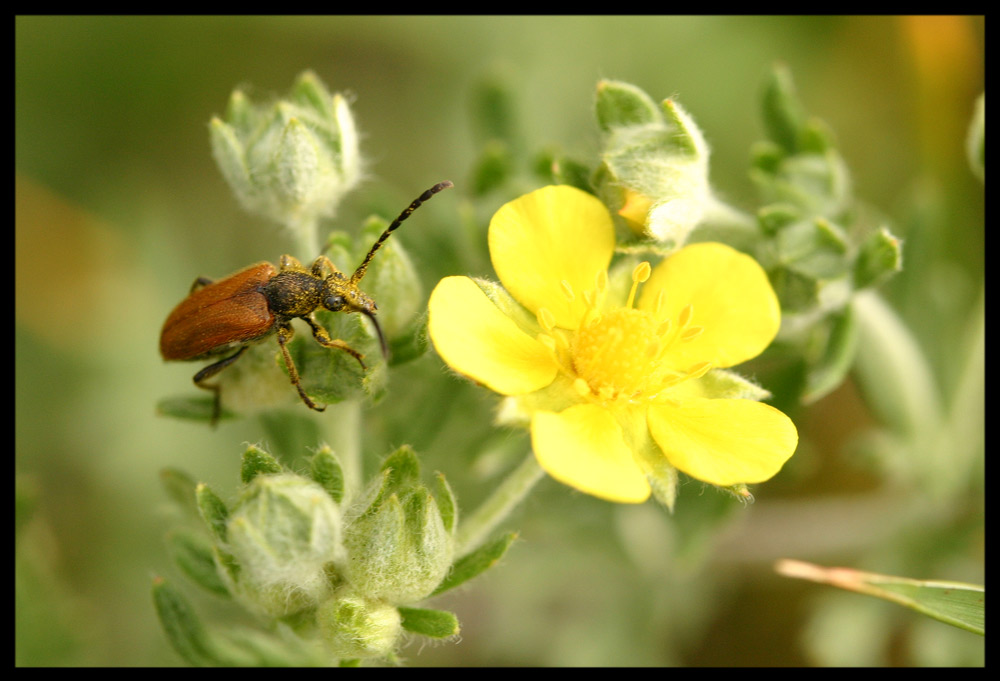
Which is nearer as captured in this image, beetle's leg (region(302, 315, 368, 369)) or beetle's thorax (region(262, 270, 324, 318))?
beetle's leg (region(302, 315, 368, 369))

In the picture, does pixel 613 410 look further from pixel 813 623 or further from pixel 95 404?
pixel 95 404

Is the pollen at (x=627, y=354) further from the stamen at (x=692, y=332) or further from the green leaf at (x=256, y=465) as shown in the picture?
the green leaf at (x=256, y=465)

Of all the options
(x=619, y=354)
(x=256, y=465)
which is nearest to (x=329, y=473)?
(x=256, y=465)

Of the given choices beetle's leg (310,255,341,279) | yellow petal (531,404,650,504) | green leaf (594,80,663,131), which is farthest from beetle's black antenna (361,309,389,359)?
green leaf (594,80,663,131)

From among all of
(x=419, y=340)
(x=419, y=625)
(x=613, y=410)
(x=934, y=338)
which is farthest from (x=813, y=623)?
(x=419, y=340)

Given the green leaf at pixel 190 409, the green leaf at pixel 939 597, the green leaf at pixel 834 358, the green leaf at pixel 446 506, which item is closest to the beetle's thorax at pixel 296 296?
the green leaf at pixel 190 409

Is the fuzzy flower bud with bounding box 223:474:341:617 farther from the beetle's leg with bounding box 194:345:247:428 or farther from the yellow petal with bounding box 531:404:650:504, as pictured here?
the beetle's leg with bounding box 194:345:247:428
